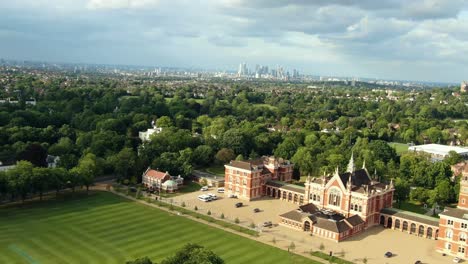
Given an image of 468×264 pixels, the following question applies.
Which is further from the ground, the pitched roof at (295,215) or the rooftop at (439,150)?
the rooftop at (439,150)

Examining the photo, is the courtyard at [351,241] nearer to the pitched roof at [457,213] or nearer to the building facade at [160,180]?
the pitched roof at [457,213]

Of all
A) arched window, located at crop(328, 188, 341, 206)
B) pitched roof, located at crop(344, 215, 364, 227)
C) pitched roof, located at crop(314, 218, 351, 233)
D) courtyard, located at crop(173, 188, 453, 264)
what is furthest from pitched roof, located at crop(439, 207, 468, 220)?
arched window, located at crop(328, 188, 341, 206)

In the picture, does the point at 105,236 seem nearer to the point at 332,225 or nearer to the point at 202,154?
the point at 332,225

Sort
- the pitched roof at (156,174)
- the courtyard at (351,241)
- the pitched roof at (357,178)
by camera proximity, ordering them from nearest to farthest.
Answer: the courtyard at (351,241) < the pitched roof at (357,178) < the pitched roof at (156,174)

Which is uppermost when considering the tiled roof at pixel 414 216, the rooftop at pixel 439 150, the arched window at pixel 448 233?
the rooftop at pixel 439 150

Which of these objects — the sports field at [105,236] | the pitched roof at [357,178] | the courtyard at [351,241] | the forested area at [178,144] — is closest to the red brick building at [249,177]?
the courtyard at [351,241]

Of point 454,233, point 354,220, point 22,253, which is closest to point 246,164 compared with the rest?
point 354,220
